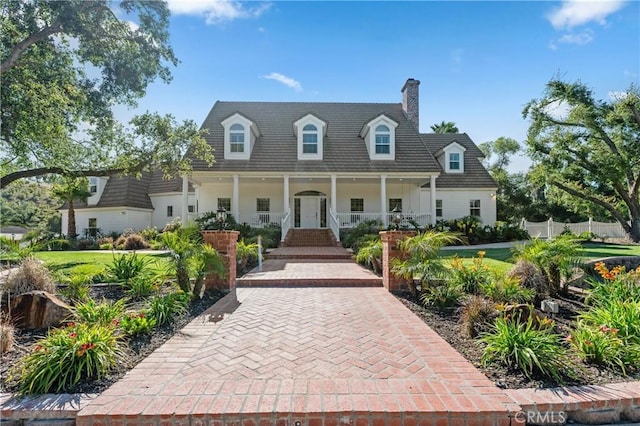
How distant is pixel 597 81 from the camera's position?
775 inches

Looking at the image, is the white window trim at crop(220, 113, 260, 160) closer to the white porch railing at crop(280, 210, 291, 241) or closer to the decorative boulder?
the white porch railing at crop(280, 210, 291, 241)

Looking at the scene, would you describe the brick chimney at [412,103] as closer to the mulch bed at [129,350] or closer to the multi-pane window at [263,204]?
the multi-pane window at [263,204]

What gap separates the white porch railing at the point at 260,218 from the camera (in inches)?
722

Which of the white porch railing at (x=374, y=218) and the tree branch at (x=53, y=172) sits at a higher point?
the tree branch at (x=53, y=172)

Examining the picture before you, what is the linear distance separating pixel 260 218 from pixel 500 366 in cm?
1661

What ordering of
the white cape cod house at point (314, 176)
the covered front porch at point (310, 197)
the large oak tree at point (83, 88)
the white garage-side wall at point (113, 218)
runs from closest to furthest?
the large oak tree at point (83, 88)
the white cape cod house at point (314, 176)
the covered front porch at point (310, 197)
the white garage-side wall at point (113, 218)

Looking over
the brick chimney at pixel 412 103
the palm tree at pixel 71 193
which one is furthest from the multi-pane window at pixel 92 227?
the brick chimney at pixel 412 103

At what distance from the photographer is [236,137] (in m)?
18.4

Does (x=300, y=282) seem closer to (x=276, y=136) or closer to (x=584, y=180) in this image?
(x=276, y=136)

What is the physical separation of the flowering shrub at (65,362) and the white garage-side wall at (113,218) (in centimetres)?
2210

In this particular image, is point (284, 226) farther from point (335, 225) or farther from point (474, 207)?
point (474, 207)

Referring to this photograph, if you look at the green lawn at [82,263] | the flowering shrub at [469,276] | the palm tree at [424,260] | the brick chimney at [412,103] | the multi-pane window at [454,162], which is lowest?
the green lawn at [82,263]

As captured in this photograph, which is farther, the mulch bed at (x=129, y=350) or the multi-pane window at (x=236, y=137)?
the multi-pane window at (x=236, y=137)

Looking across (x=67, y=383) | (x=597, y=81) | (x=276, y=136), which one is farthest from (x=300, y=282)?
(x=597, y=81)
